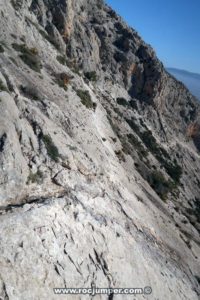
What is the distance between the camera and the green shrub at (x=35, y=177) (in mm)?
24797

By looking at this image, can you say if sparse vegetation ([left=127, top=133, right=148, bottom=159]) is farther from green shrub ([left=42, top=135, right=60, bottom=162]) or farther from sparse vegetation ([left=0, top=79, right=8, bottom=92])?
sparse vegetation ([left=0, top=79, right=8, bottom=92])

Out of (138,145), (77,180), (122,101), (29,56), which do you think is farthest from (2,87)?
(122,101)

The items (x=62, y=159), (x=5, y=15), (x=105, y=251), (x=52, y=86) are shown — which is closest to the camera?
(x=105, y=251)

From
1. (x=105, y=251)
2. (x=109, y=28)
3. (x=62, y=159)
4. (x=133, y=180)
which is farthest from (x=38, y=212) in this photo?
(x=109, y=28)

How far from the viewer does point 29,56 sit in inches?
1688

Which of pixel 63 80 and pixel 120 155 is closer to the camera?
pixel 63 80

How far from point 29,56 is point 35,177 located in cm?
2205

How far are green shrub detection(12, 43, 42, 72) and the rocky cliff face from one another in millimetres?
213

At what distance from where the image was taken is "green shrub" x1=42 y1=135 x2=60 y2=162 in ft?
92.2

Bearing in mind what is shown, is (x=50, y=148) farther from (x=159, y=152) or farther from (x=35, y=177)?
(x=159, y=152)

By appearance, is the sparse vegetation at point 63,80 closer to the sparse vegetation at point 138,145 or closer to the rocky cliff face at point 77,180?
the rocky cliff face at point 77,180

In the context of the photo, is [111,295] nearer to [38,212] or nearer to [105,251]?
[105,251]

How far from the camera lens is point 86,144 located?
3638 centimetres

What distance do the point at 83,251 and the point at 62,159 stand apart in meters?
8.51
